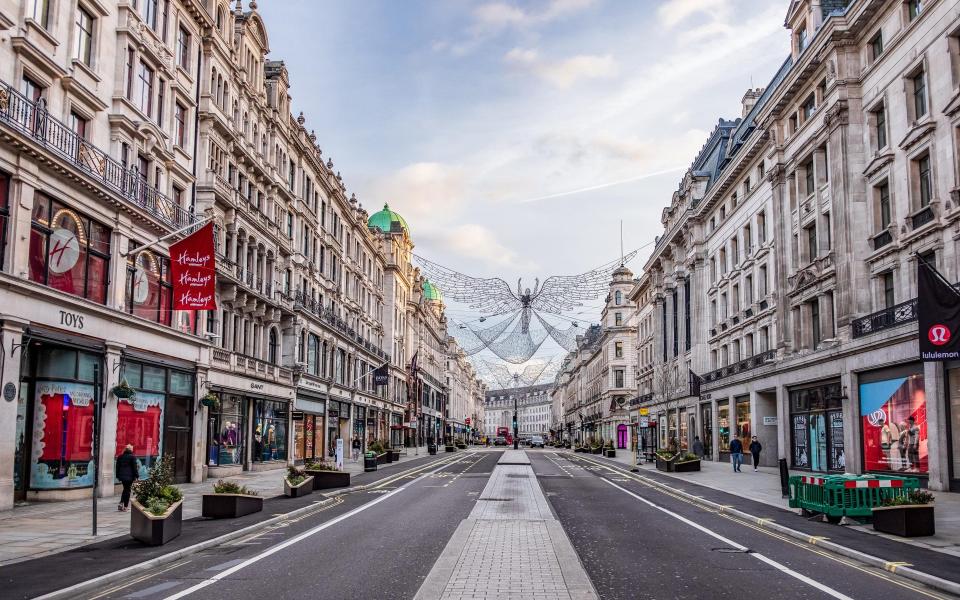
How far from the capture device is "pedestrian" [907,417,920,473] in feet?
94.4

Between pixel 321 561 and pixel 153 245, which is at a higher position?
pixel 153 245

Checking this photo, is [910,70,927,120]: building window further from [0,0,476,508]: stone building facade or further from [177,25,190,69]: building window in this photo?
[177,25,190,69]: building window

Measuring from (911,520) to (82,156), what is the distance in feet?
79.4

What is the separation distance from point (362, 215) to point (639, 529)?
57885 mm

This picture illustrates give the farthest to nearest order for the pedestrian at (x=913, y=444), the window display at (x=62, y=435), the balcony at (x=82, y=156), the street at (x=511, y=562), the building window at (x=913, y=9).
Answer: the building window at (x=913, y=9)
the pedestrian at (x=913, y=444)
the window display at (x=62, y=435)
the balcony at (x=82, y=156)
the street at (x=511, y=562)

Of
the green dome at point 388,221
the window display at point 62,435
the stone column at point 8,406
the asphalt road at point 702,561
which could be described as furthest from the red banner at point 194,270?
the green dome at point 388,221

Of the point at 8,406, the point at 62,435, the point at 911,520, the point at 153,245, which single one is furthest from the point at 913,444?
the point at 8,406

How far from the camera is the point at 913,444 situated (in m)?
→ 29.1

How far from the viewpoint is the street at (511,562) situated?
10.8m

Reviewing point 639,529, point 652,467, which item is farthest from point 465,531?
point 652,467

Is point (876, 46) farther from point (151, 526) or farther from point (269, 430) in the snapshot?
point (269, 430)

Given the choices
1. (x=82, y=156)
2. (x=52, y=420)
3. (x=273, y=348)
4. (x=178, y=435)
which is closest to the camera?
(x=52, y=420)

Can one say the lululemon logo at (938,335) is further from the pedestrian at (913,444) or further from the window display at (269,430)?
the window display at (269,430)

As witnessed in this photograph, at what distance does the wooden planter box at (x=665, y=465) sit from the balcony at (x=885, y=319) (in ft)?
43.4
